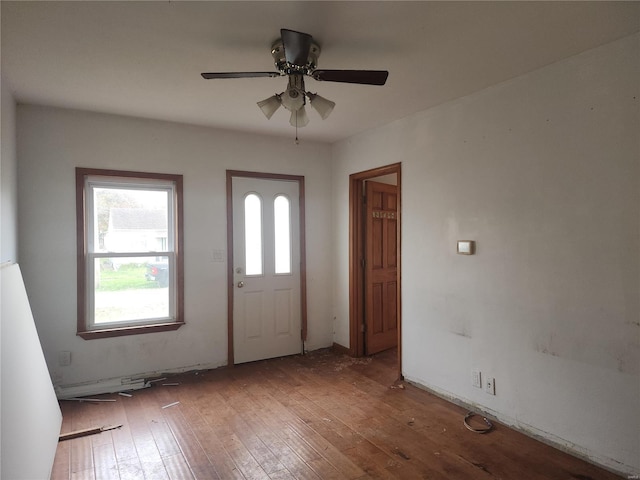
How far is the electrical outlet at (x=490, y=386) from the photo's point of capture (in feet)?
9.30

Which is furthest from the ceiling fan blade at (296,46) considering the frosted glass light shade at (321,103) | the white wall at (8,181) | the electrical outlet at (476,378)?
the electrical outlet at (476,378)

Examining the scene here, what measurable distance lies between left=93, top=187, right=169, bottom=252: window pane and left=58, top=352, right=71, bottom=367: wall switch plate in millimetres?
921

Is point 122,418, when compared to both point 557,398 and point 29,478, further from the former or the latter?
point 557,398

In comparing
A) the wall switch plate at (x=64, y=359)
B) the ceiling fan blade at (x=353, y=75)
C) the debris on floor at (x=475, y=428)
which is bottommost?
the debris on floor at (x=475, y=428)

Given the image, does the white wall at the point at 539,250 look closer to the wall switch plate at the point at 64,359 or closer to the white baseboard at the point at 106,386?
the white baseboard at the point at 106,386

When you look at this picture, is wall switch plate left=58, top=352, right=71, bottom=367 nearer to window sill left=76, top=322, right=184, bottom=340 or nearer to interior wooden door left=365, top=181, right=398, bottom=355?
window sill left=76, top=322, right=184, bottom=340

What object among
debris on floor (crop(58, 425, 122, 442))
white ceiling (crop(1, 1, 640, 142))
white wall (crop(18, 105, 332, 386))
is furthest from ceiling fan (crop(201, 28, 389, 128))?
debris on floor (crop(58, 425, 122, 442))

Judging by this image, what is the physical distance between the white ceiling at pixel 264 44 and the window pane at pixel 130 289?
144cm

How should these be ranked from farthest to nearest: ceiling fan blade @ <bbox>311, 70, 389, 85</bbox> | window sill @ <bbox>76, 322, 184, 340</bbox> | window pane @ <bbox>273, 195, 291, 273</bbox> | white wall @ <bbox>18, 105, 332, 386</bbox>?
window pane @ <bbox>273, 195, 291, 273</bbox>
window sill @ <bbox>76, 322, 184, 340</bbox>
white wall @ <bbox>18, 105, 332, 386</bbox>
ceiling fan blade @ <bbox>311, 70, 389, 85</bbox>

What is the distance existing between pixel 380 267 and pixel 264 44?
291 cm

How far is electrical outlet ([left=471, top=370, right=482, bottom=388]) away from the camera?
294cm

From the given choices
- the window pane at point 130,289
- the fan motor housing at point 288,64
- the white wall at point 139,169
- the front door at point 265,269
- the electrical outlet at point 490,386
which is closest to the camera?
the fan motor housing at point 288,64

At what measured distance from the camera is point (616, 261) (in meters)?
2.18

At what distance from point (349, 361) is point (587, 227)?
2667 millimetres
